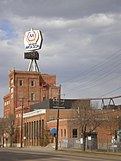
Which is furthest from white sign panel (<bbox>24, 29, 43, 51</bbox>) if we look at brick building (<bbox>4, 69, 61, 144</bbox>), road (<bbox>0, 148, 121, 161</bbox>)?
road (<bbox>0, 148, 121, 161</bbox>)

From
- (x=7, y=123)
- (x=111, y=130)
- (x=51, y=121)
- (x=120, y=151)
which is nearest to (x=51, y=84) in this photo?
(x=7, y=123)

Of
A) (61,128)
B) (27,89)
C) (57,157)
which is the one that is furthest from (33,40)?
(57,157)

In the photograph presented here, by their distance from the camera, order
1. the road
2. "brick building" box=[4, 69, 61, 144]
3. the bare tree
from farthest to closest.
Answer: "brick building" box=[4, 69, 61, 144] < the bare tree < the road

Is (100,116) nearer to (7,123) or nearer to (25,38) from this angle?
(7,123)

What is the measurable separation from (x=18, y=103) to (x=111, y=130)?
55525mm

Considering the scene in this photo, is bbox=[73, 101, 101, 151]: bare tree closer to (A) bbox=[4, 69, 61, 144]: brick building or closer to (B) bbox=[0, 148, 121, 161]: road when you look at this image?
(B) bbox=[0, 148, 121, 161]: road

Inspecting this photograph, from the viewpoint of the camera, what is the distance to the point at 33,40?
13675cm

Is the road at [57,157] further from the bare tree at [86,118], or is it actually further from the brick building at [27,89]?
the brick building at [27,89]

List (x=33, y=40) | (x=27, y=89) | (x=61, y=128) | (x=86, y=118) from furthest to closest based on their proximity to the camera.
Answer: (x=27, y=89), (x=33, y=40), (x=61, y=128), (x=86, y=118)

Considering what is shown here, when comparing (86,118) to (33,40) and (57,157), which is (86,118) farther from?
(33,40)

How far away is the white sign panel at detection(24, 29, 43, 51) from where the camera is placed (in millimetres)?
135250

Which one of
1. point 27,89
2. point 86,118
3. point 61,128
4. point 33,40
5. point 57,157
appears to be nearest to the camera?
point 57,157

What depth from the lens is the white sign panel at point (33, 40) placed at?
5325 inches

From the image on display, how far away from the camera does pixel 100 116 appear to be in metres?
83.4
